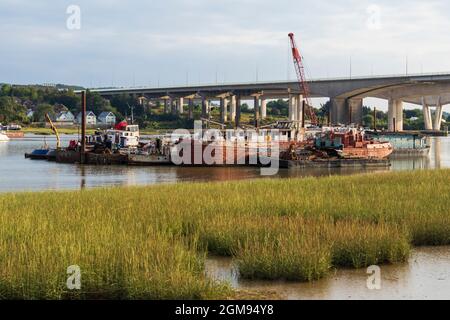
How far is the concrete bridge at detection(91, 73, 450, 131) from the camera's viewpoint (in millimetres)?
129375

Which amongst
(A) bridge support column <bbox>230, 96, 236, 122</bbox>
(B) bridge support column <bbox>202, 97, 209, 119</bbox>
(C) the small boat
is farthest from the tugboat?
(A) bridge support column <bbox>230, 96, 236, 122</bbox>

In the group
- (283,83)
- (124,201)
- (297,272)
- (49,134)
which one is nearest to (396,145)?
(283,83)

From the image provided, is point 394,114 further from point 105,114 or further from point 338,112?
point 105,114

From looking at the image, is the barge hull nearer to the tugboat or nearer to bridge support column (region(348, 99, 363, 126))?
the tugboat

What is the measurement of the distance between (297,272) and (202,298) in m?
2.54

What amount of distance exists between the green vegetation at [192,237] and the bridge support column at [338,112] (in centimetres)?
11771

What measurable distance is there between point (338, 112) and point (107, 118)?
7798cm

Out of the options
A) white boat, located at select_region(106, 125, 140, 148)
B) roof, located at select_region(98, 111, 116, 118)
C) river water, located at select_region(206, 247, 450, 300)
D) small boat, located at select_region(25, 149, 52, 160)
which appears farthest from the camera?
roof, located at select_region(98, 111, 116, 118)

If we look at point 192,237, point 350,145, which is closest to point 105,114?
point 350,145

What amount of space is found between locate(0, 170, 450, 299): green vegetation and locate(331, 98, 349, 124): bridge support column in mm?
117708

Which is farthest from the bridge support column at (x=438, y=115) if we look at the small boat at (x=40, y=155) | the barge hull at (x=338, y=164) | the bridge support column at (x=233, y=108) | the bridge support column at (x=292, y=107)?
the small boat at (x=40, y=155)

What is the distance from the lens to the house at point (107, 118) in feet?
617
